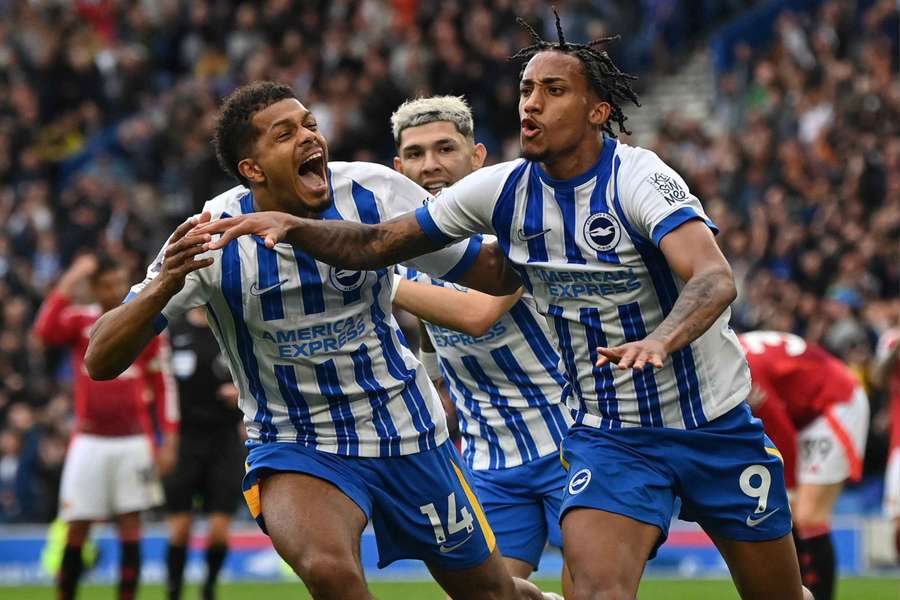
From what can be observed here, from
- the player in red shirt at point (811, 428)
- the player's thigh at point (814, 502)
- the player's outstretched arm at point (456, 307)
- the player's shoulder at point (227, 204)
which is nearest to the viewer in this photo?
the player's shoulder at point (227, 204)

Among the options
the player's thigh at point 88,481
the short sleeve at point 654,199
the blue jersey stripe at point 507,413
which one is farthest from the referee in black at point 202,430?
the short sleeve at point 654,199

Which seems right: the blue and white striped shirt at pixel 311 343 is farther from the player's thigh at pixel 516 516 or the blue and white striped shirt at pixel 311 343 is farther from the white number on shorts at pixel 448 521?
the player's thigh at pixel 516 516

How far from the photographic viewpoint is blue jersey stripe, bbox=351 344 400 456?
5816 millimetres

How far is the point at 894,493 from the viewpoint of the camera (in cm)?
1035

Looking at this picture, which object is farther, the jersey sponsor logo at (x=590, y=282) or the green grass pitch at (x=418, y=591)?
the green grass pitch at (x=418, y=591)

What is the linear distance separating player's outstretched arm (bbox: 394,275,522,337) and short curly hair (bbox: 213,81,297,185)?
0.95m

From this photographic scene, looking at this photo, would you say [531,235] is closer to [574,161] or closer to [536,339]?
[574,161]

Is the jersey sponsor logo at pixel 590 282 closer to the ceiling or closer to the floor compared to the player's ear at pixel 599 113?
closer to the floor

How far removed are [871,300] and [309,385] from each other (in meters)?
10.0

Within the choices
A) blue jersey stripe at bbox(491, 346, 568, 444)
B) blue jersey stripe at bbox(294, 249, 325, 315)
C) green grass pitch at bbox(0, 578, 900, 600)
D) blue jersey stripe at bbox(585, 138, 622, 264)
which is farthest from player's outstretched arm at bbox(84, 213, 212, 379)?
green grass pitch at bbox(0, 578, 900, 600)

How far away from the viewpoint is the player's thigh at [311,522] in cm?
540

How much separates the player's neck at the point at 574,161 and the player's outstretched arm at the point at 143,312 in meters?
1.27

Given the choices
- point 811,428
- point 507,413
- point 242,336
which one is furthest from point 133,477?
point 242,336

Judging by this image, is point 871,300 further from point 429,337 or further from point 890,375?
point 429,337
